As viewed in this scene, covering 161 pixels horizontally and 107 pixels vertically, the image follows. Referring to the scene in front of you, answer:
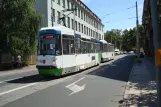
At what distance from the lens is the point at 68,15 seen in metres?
55.3

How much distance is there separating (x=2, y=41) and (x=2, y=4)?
4.03 m

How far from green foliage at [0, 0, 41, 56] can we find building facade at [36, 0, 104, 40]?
4.12 m

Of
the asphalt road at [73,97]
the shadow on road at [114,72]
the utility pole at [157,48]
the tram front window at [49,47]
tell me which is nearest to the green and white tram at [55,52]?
the tram front window at [49,47]

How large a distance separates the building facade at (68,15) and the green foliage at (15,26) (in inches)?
162

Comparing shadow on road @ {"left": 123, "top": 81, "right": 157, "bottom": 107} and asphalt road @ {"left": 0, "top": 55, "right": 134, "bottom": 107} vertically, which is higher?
shadow on road @ {"left": 123, "top": 81, "right": 157, "bottom": 107}

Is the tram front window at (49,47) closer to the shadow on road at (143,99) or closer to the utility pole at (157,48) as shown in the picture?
the shadow on road at (143,99)

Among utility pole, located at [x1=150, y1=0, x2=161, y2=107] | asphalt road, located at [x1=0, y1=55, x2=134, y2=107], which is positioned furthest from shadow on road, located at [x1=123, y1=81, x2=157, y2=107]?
utility pole, located at [x1=150, y1=0, x2=161, y2=107]

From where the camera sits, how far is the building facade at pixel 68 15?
149 ft

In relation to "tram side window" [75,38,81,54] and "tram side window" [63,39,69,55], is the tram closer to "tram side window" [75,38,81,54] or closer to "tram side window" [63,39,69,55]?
"tram side window" [63,39,69,55]

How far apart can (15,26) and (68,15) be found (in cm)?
2359

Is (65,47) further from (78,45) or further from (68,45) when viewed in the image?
(78,45)

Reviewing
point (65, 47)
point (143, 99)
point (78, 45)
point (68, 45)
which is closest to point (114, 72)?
point (78, 45)

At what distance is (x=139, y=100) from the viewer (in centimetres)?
1052

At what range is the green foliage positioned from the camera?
32031 mm
